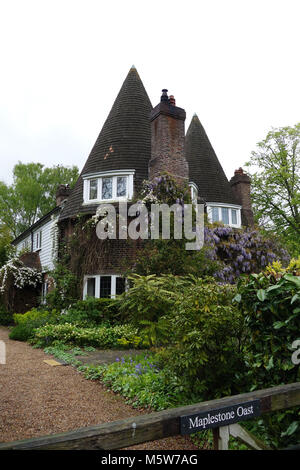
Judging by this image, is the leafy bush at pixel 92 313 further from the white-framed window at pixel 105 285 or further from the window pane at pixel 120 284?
the window pane at pixel 120 284

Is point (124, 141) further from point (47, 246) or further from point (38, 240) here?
point (38, 240)

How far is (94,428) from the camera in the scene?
7.19 ft

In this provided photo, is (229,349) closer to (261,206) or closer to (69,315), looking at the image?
(69,315)

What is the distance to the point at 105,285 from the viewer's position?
15.2m

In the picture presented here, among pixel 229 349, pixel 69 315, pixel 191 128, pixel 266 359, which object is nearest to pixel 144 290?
pixel 229 349

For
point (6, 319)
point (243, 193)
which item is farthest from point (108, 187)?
point (243, 193)

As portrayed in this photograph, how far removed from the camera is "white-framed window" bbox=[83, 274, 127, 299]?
14844mm

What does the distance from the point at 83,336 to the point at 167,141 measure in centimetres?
942

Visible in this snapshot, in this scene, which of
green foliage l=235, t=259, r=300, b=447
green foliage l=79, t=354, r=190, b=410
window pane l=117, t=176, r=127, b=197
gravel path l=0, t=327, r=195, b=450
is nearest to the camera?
green foliage l=235, t=259, r=300, b=447

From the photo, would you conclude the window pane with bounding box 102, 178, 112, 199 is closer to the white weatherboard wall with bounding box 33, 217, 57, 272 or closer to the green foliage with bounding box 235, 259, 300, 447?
the white weatherboard wall with bounding box 33, 217, 57, 272

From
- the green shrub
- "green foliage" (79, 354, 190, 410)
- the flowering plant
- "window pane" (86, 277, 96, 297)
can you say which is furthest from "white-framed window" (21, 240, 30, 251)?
"green foliage" (79, 354, 190, 410)

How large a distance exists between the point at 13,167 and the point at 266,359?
49676 millimetres

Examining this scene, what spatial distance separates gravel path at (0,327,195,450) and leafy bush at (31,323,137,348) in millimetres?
2556

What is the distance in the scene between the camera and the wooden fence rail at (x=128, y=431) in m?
2.02
